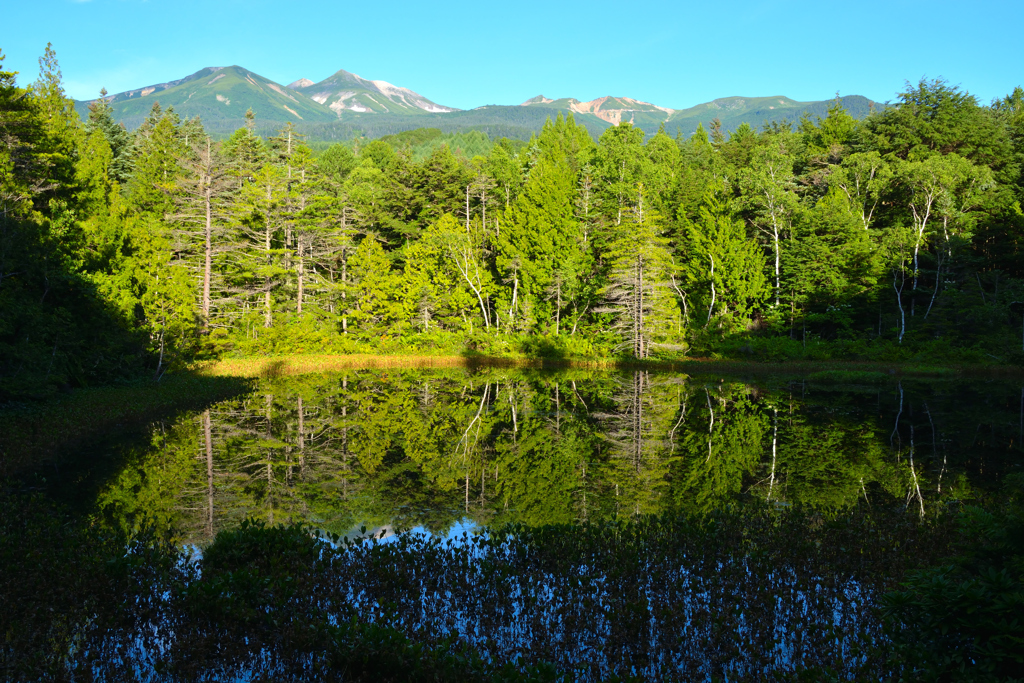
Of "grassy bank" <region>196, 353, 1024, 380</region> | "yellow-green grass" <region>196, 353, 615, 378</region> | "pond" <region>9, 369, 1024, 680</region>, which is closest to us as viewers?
"pond" <region>9, 369, 1024, 680</region>

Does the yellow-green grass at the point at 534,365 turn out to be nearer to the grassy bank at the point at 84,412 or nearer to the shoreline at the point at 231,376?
the shoreline at the point at 231,376

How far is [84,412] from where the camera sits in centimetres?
2003

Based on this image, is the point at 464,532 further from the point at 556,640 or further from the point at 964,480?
the point at 964,480

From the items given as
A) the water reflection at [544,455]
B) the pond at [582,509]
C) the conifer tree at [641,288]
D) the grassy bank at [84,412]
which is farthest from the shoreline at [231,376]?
the conifer tree at [641,288]

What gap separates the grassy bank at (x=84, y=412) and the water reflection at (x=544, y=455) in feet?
4.58

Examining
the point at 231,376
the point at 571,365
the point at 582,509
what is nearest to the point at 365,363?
the point at 231,376

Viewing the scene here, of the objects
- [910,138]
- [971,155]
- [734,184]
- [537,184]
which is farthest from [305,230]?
[971,155]

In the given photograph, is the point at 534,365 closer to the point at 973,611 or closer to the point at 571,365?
the point at 571,365

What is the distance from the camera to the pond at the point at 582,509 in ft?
24.1

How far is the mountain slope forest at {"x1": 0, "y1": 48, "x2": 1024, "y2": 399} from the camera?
132 ft

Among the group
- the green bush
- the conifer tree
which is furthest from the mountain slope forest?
the green bush

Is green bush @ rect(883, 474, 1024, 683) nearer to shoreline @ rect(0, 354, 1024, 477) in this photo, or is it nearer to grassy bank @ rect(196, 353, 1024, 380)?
shoreline @ rect(0, 354, 1024, 477)

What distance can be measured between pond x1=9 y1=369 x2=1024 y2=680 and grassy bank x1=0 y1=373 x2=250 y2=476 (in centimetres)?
80

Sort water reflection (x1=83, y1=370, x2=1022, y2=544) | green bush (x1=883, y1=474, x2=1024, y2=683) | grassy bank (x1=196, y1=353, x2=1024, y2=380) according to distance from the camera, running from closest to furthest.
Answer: green bush (x1=883, y1=474, x2=1024, y2=683) → water reflection (x1=83, y1=370, x2=1022, y2=544) → grassy bank (x1=196, y1=353, x2=1024, y2=380)
